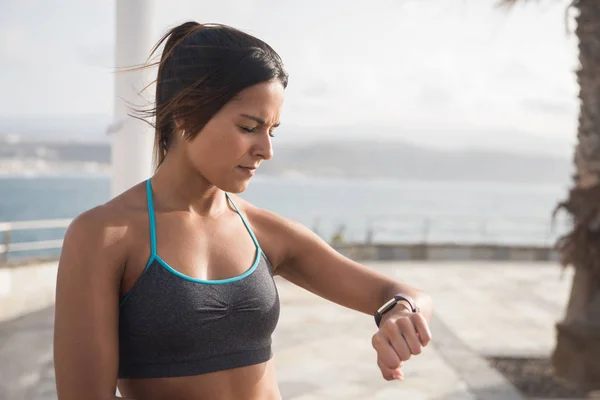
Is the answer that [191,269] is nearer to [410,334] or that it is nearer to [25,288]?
[410,334]

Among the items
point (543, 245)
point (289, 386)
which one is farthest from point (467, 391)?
point (543, 245)

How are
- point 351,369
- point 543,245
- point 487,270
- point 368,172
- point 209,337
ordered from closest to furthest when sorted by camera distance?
point 209,337 → point 351,369 → point 487,270 → point 543,245 → point 368,172

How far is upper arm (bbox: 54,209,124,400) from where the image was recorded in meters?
1.23

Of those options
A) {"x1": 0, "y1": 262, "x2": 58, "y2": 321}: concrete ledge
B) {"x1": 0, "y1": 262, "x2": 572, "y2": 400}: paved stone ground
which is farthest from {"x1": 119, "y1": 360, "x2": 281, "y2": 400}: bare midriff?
{"x1": 0, "y1": 262, "x2": 58, "y2": 321}: concrete ledge

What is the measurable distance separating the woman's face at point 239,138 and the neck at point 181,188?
47 mm

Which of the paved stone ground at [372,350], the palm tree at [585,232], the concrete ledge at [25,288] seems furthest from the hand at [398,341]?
the concrete ledge at [25,288]

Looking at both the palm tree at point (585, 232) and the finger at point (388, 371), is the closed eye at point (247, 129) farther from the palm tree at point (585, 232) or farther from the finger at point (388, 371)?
the palm tree at point (585, 232)

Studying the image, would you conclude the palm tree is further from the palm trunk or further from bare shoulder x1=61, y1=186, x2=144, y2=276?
bare shoulder x1=61, y1=186, x2=144, y2=276

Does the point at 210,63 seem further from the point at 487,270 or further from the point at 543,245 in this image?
the point at 543,245

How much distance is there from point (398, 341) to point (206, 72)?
0.61m

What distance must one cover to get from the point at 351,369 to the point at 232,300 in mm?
5710

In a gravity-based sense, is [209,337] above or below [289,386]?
above

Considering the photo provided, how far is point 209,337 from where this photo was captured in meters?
1.35

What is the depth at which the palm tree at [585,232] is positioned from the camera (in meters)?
6.24
